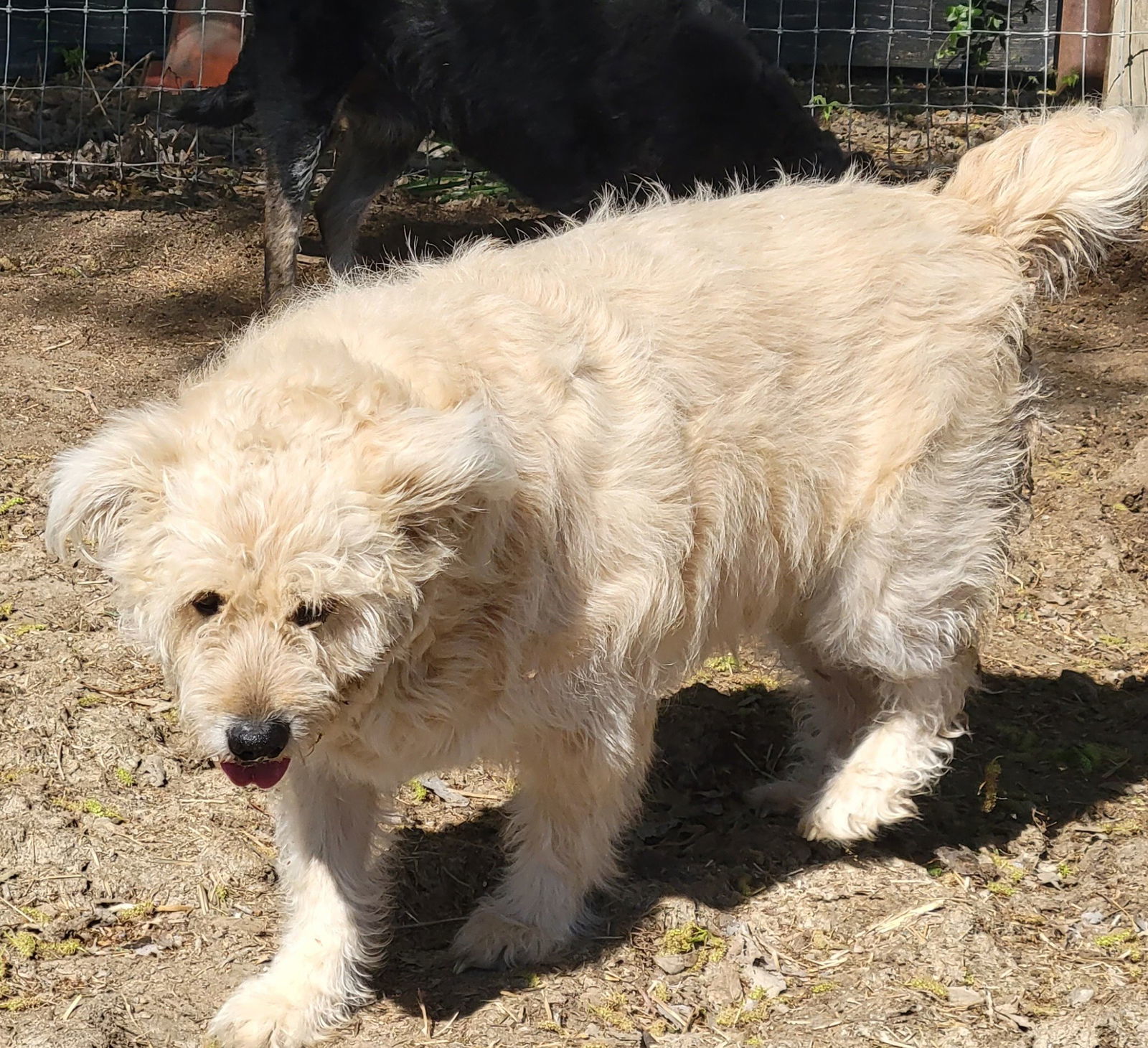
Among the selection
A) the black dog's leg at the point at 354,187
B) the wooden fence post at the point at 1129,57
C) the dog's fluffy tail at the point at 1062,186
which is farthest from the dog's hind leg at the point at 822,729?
the wooden fence post at the point at 1129,57

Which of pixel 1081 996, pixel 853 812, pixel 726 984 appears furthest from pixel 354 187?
pixel 1081 996

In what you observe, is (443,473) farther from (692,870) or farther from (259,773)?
(692,870)

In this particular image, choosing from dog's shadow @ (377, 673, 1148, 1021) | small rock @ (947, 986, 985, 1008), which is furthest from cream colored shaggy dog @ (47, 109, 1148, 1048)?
small rock @ (947, 986, 985, 1008)

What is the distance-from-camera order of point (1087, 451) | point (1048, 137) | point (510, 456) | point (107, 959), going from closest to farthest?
point (510, 456), point (107, 959), point (1048, 137), point (1087, 451)

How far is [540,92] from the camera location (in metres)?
6.35

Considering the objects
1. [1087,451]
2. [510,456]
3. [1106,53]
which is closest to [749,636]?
[510,456]

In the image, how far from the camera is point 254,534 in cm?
243

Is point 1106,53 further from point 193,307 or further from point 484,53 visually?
point 193,307

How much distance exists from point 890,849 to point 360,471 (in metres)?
2.11

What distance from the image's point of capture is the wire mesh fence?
27.3 ft

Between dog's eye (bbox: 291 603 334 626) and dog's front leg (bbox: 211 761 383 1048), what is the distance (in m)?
0.72

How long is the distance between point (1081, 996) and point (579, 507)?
1626mm

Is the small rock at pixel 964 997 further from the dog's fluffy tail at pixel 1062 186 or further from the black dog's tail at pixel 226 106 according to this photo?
the black dog's tail at pixel 226 106

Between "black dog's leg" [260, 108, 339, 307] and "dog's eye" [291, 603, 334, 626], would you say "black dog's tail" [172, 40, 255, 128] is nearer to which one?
"black dog's leg" [260, 108, 339, 307]
